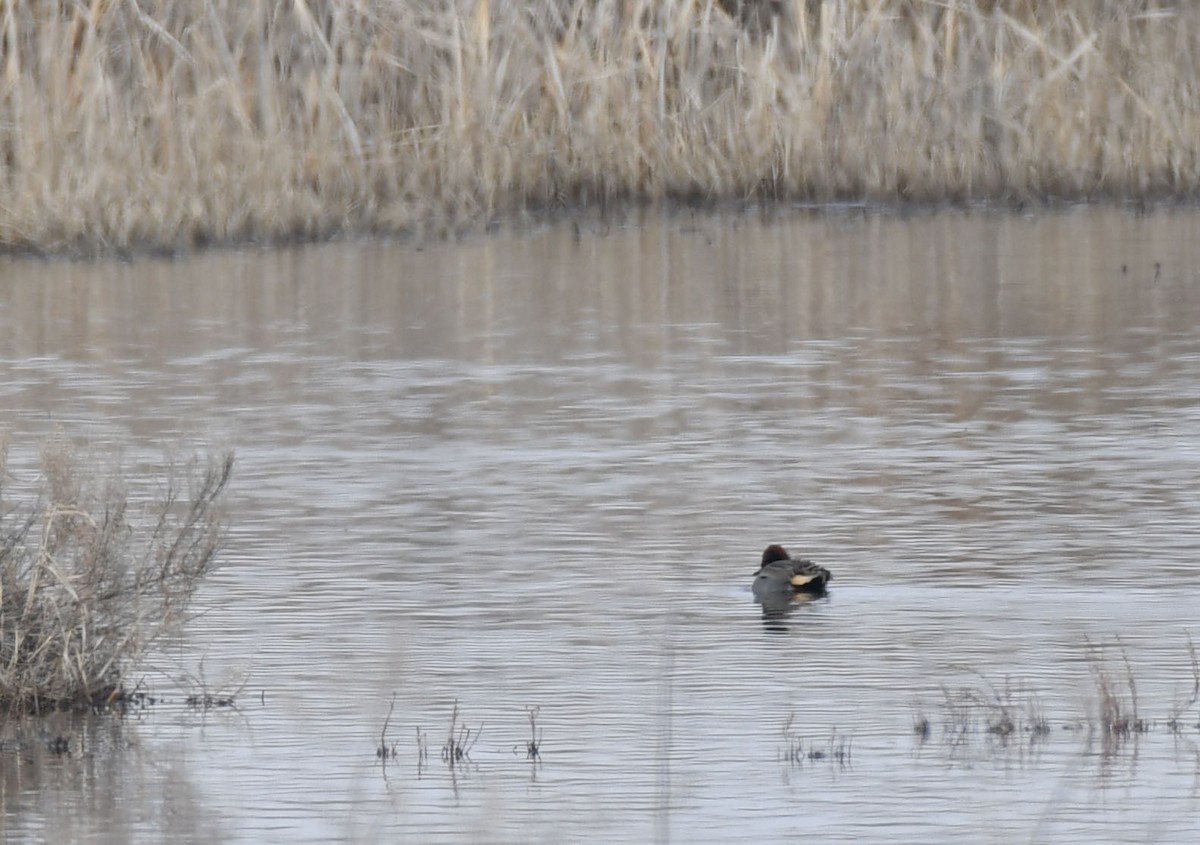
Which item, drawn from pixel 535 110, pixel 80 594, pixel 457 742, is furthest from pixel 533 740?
pixel 535 110

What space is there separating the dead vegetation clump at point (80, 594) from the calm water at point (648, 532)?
0.72 feet

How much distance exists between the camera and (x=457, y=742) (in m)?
8.09

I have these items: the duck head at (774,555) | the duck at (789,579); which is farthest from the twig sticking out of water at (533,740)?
the duck head at (774,555)

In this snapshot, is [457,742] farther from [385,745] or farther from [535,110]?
[535,110]

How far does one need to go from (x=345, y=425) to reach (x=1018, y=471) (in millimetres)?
3623

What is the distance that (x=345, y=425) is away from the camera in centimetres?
1526

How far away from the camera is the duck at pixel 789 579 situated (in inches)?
397

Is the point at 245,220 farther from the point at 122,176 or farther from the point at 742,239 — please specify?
the point at 742,239

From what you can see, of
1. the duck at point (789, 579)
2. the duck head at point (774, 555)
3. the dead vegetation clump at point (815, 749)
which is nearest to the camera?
the dead vegetation clump at point (815, 749)

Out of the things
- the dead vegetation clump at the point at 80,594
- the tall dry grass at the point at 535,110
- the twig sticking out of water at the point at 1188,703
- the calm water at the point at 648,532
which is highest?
the tall dry grass at the point at 535,110

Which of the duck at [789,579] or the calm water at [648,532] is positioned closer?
the calm water at [648,532]

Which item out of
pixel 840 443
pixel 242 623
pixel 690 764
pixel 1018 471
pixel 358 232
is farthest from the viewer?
pixel 358 232

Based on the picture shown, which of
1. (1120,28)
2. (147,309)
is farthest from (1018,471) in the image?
(1120,28)

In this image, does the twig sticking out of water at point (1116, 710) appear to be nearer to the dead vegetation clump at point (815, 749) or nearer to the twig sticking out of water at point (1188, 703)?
the twig sticking out of water at point (1188, 703)
